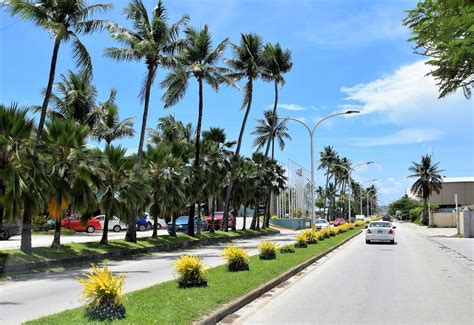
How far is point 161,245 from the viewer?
25.7 m

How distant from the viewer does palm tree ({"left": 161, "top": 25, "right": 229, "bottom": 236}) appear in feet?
104

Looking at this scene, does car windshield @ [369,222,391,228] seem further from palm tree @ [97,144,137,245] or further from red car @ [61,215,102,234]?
red car @ [61,215,102,234]

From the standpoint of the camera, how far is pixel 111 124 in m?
43.1

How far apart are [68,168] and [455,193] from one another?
89.2 m

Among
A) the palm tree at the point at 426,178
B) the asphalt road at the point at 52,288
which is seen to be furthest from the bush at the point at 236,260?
the palm tree at the point at 426,178

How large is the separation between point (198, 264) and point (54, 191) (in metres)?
9.15

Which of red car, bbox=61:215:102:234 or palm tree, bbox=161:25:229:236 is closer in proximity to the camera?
palm tree, bbox=161:25:229:236

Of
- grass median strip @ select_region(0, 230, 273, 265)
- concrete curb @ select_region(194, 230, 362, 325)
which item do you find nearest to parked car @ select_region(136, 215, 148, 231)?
grass median strip @ select_region(0, 230, 273, 265)

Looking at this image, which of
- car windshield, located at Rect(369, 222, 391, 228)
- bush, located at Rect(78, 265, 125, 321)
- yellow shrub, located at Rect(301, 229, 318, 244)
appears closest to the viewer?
bush, located at Rect(78, 265, 125, 321)

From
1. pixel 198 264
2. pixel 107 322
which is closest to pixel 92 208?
pixel 198 264

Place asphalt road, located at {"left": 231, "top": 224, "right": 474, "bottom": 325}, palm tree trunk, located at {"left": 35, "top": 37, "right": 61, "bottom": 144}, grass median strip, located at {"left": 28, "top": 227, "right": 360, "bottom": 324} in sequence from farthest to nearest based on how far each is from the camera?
palm tree trunk, located at {"left": 35, "top": 37, "right": 61, "bottom": 144}, asphalt road, located at {"left": 231, "top": 224, "right": 474, "bottom": 325}, grass median strip, located at {"left": 28, "top": 227, "right": 360, "bottom": 324}

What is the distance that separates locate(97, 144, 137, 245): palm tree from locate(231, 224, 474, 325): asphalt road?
30.6ft

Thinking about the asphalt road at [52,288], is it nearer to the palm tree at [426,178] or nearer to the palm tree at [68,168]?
the palm tree at [68,168]

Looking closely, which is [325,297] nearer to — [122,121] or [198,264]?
[198,264]
